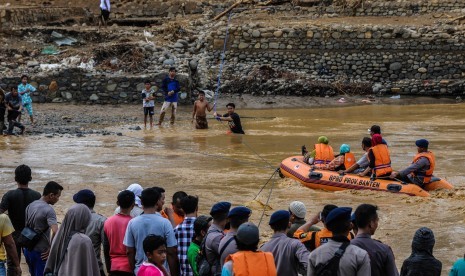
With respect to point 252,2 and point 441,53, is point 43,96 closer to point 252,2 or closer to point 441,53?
point 252,2

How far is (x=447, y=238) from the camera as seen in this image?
1066 centimetres

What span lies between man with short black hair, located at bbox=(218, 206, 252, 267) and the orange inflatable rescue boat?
6.95 meters

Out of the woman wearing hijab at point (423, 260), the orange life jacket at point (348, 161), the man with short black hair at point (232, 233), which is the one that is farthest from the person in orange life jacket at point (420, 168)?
the man with short black hair at point (232, 233)

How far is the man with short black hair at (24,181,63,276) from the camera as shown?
7652mm

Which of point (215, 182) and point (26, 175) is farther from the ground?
point (26, 175)

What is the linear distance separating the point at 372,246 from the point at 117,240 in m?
2.11

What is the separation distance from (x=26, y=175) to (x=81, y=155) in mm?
9426

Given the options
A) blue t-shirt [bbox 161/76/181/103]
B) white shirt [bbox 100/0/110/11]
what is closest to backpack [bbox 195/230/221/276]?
blue t-shirt [bbox 161/76/181/103]

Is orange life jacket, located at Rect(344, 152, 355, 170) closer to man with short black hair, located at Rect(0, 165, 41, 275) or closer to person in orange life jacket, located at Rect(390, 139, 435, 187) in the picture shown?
person in orange life jacket, located at Rect(390, 139, 435, 187)

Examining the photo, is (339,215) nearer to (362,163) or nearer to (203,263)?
(203,263)

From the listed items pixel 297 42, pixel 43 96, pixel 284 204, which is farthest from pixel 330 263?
pixel 297 42

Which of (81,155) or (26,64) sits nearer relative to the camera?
(81,155)

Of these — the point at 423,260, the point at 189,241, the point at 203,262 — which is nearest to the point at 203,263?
the point at 203,262

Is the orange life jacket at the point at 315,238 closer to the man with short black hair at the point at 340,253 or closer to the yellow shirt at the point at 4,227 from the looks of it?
the man with short black hair at the point at 340,253
